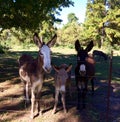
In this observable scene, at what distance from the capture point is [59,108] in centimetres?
933

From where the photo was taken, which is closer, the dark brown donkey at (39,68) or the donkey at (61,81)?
the dark brown donkey at (39,68)

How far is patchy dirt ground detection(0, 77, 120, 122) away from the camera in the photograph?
8609mm

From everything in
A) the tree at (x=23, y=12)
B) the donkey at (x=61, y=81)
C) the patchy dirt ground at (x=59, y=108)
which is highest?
the tree at (x=23, y=12)

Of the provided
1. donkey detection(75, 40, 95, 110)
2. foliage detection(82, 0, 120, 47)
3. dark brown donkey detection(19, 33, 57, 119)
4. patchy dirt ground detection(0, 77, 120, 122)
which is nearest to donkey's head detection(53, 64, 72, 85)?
donkey detection(75, 40, 95, 110)

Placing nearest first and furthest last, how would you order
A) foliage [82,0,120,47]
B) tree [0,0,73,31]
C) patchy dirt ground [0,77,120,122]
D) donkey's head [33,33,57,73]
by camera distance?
1. donkey's head [33,33,57,73]
2. patchy dirt ground [0,77,120,122]
3. tree [0,0,73,31]
4. foliage [82,0,120,47]

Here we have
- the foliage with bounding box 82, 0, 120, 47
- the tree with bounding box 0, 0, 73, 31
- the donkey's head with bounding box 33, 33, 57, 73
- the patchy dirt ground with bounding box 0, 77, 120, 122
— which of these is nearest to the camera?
the donkey's head with bounding box 33, 33, 57, 73

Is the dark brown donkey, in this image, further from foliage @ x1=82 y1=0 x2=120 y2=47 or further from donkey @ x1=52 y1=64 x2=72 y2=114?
foliage @ x1=82 y1=0 x2=120 y2=47

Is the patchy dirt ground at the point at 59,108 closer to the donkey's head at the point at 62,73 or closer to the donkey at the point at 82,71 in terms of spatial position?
the donkey at the point at 82,71

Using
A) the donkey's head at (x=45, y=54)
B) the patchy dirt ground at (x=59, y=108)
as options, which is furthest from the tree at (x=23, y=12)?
the donkey's head at (x=45, y=54)

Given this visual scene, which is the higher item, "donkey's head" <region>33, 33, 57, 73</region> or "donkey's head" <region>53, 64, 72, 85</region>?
"donkey's head" <region>33, 33, 57, 73</region>

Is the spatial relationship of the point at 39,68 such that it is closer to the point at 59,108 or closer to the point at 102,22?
the point at 59,108

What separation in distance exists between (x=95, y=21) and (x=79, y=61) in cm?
4689

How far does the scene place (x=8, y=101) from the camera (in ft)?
33.1

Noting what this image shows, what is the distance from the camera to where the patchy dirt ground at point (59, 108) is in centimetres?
861
